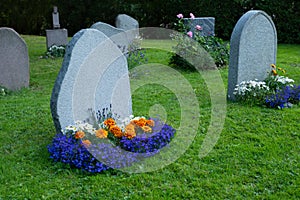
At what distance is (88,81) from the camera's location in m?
4.48

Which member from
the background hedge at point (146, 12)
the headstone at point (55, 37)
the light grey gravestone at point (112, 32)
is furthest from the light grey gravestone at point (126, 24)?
the background hedge at point (146, 12)

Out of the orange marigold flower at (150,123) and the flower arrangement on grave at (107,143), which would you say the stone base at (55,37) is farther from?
the orange marigold flower at (150,123)

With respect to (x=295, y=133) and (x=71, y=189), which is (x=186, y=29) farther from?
(x=71, y=189)

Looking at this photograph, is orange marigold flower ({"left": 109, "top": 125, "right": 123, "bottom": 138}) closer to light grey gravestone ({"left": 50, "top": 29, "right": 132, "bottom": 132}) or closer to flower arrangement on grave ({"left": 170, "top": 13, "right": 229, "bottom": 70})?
light grey gravestone ({"left": 50, "top": 29, "right": 132, "bottom": 132})

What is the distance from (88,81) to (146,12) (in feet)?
49.2

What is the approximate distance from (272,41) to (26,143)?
452 centimetres

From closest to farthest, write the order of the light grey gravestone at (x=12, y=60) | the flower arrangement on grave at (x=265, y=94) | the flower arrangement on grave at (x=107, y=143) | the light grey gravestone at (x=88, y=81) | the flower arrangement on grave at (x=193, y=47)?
1. the flower arrangement on grave at (x=107, y=143)
2. the light grey gravestone at (x=88, y=81)
3. the flower arrangement on grave at (x=265, y=94)
4. the light grey gravestone at (x=12, y=60)
5. the flower arrangement on grave at (x=193, y=47)

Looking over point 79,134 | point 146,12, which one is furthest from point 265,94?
point 146,12

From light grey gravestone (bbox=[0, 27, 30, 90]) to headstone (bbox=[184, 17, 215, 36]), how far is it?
14.2 feet

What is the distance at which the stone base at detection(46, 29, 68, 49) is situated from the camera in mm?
12227

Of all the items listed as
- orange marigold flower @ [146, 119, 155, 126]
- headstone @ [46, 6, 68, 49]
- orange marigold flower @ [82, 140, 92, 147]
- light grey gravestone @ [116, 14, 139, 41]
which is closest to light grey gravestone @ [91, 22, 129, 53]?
light grey gravestone @ [116, 14, 139, 41]

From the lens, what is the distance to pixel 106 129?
427 centimetres

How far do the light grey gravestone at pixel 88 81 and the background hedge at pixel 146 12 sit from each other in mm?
11770

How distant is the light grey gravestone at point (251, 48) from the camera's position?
19.6 feet
